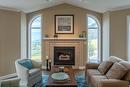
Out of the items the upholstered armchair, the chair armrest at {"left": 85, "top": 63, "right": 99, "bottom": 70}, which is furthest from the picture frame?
the chair armrest at {"left": 85, "top": 63, "right": 99, "bottom": 70}

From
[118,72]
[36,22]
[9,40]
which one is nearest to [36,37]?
[36,22]

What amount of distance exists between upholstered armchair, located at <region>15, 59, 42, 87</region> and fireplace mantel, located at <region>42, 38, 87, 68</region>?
222 centimetres

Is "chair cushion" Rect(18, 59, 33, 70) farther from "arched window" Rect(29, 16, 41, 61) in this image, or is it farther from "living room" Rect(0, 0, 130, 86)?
"arched window" Rect(29, 16, 41, 61)

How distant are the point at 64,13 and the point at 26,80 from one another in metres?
4.22

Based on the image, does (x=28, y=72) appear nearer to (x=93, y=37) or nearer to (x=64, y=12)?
(x=64, y=12)

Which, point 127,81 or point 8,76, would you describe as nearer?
point 127,81

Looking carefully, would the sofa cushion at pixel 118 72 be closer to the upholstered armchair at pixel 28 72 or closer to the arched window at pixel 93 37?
the upholstered armchair at pixel 28 72

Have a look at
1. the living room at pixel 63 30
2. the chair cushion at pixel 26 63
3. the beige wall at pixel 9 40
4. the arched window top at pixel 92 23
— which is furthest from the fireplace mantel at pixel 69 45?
the chair cushion at pixel 26 63

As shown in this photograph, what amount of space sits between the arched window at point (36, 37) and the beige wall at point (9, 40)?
1414 millimetres

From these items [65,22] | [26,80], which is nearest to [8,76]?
[26,80]

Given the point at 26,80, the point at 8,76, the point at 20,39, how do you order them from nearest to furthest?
1. the point at 26,80
2. the point at 8,76
3. the point at 20,39

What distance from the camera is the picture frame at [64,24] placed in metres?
8.80

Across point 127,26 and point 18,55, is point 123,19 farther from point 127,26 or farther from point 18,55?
point 18,55

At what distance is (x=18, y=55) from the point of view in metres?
7.70
